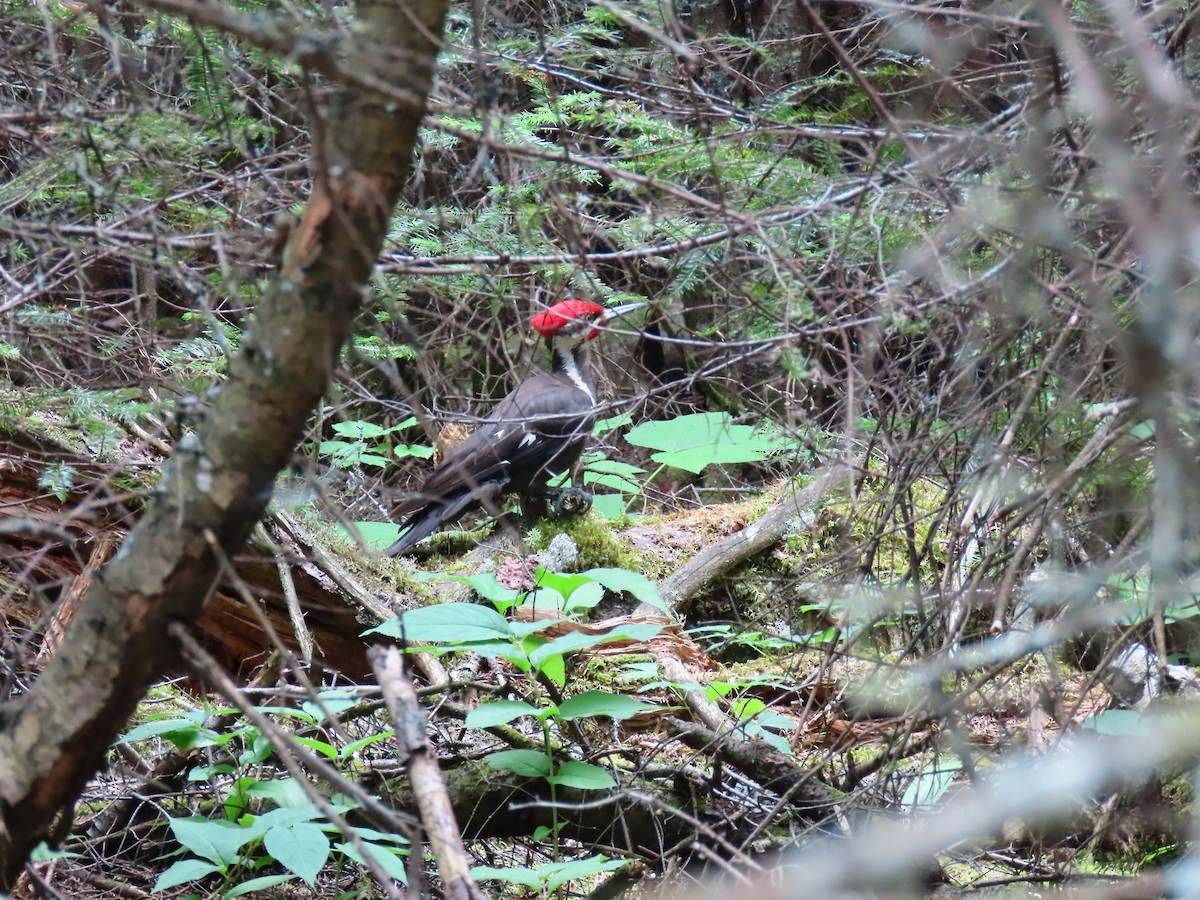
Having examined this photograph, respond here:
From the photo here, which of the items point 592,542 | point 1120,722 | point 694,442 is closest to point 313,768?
point 1120,722

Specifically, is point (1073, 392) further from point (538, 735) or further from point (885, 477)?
point (538, 735)

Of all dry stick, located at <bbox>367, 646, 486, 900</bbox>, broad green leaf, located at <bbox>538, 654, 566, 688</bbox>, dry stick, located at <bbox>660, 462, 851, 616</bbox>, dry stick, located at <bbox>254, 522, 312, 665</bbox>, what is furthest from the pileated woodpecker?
dry stick, located at <bbox>367, 646, 486, 900</bbox>

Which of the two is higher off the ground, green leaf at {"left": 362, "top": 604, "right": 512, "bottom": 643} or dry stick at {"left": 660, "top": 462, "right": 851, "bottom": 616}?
green leaf at {"left": 362, "top": 604, "right": 512, "bottom": 643}

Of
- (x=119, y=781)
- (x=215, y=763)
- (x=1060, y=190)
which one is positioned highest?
(x=1060, y=190)

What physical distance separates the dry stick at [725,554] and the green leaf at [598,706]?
1.72 meters

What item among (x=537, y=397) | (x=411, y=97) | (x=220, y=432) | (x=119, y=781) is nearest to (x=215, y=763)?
(x=119, y=781)

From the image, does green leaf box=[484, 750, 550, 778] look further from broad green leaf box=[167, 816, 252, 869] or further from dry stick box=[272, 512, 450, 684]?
dry stick box=[272, 512, 450, 684]

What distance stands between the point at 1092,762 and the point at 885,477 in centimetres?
146

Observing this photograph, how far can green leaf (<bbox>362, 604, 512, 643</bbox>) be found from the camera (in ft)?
7.45

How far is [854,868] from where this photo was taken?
0.75m

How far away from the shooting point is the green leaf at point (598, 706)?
2.33 metres

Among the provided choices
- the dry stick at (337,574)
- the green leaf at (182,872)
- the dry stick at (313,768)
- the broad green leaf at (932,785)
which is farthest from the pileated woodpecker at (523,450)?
the dry stick at (313,768)

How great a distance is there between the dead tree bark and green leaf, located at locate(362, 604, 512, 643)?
36.7 inches

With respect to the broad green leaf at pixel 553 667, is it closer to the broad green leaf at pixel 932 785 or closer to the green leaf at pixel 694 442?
the broad green leaf at pixel 932 785
